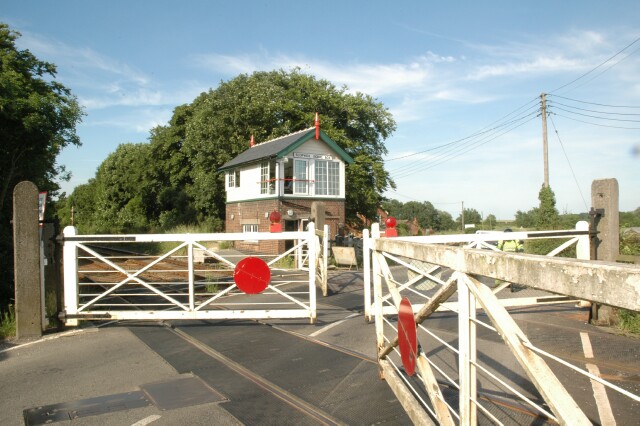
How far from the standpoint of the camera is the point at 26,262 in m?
7.53

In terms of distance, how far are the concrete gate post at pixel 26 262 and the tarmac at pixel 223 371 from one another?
351 millimetres

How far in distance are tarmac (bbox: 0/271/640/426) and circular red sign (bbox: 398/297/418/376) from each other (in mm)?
880

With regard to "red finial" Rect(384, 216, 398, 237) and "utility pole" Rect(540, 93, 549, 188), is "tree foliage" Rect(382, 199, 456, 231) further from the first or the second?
"red finial" Rect(384, 216, 398, 237)

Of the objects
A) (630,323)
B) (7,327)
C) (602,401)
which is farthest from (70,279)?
(630,323)

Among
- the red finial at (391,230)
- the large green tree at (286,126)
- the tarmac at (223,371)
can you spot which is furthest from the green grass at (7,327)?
the large green tree at (286,126)

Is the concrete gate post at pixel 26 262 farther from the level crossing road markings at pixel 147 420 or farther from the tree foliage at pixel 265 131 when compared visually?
the tree foliage at pixel 265 131

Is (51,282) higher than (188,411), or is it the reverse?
(51,282)

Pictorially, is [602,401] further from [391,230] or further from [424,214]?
[424,214]

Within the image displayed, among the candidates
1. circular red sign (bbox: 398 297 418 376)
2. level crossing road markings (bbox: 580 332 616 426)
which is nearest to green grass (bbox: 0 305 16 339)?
circular red sign (bbox: 398 297 418 376)

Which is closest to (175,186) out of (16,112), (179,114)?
(179,114)

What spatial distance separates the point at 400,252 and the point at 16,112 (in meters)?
13.4

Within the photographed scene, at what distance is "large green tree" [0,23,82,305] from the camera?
13156 mm

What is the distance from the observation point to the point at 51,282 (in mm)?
7910

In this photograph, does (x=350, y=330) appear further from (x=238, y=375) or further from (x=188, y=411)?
(x=188, y=411)
